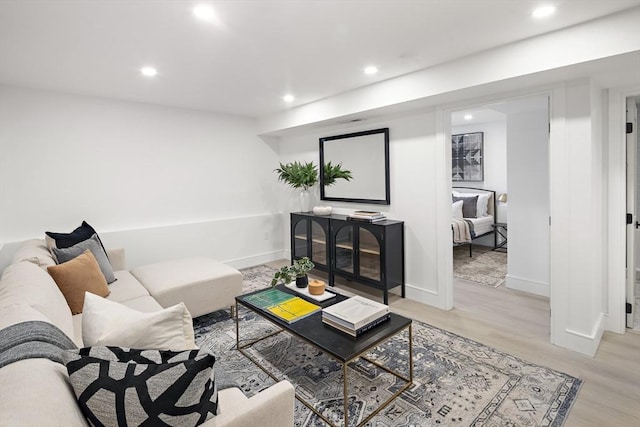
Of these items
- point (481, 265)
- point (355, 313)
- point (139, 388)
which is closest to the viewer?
point (139, 388)

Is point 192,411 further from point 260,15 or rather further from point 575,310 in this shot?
point 575,310

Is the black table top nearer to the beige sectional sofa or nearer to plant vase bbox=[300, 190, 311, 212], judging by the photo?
the beige sectional sofa

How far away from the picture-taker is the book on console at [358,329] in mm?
1948

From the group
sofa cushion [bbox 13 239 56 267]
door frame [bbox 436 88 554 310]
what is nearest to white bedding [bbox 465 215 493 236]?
door frame [bbox 436 88 554 310]

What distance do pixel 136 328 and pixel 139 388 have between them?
32 centimetres

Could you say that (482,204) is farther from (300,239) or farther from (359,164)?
(300,239)

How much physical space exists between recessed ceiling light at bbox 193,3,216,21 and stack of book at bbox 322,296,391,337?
75.7 inches

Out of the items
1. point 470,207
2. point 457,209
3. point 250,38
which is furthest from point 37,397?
point 470,207

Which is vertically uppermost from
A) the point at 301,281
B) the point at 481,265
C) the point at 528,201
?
the point at 528,201

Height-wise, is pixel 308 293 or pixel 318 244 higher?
pixel 318 244

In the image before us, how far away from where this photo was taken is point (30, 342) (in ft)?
3.50

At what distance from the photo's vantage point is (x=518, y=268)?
154 inches

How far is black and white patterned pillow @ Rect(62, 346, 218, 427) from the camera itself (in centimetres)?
92

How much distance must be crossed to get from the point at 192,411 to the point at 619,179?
3429mm
